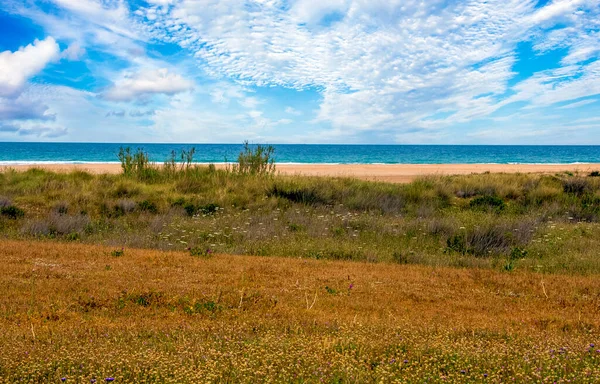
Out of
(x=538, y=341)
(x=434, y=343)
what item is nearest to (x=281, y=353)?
(x=434, y=343)

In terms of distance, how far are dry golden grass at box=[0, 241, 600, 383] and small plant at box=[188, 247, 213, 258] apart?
0.76 feet

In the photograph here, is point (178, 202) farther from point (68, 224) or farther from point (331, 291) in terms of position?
point (331, 291)

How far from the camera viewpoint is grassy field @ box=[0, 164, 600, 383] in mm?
4520

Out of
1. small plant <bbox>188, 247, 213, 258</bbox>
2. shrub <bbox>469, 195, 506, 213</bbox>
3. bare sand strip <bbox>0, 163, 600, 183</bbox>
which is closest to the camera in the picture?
small plant <bbox>188, 247, 213, 258</bbox>

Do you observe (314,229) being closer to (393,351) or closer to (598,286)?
(598,286)

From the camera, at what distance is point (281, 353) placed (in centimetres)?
466

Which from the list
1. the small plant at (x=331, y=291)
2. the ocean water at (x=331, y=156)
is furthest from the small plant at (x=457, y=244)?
the ocean water at (x=331, y=156)

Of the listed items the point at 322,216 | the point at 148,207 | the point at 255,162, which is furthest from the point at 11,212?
the point at 255,162

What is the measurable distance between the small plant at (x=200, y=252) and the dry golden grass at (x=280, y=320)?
0.23 metres

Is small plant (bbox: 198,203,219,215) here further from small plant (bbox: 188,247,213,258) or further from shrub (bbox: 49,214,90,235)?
small plant (bbox: 188,247,213,258)

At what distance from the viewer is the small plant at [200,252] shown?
9.91 metres

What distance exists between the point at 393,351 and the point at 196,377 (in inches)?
80.7

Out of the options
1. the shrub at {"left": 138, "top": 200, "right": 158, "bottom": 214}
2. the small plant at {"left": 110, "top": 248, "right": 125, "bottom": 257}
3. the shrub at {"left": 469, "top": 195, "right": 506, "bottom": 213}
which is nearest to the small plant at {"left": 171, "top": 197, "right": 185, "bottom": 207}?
the shrub at {"left": 138, "top": 200, "right": 158, "bottom": 214}

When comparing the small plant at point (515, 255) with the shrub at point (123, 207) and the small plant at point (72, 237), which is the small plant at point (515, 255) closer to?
the small plant at point (72, 237)
